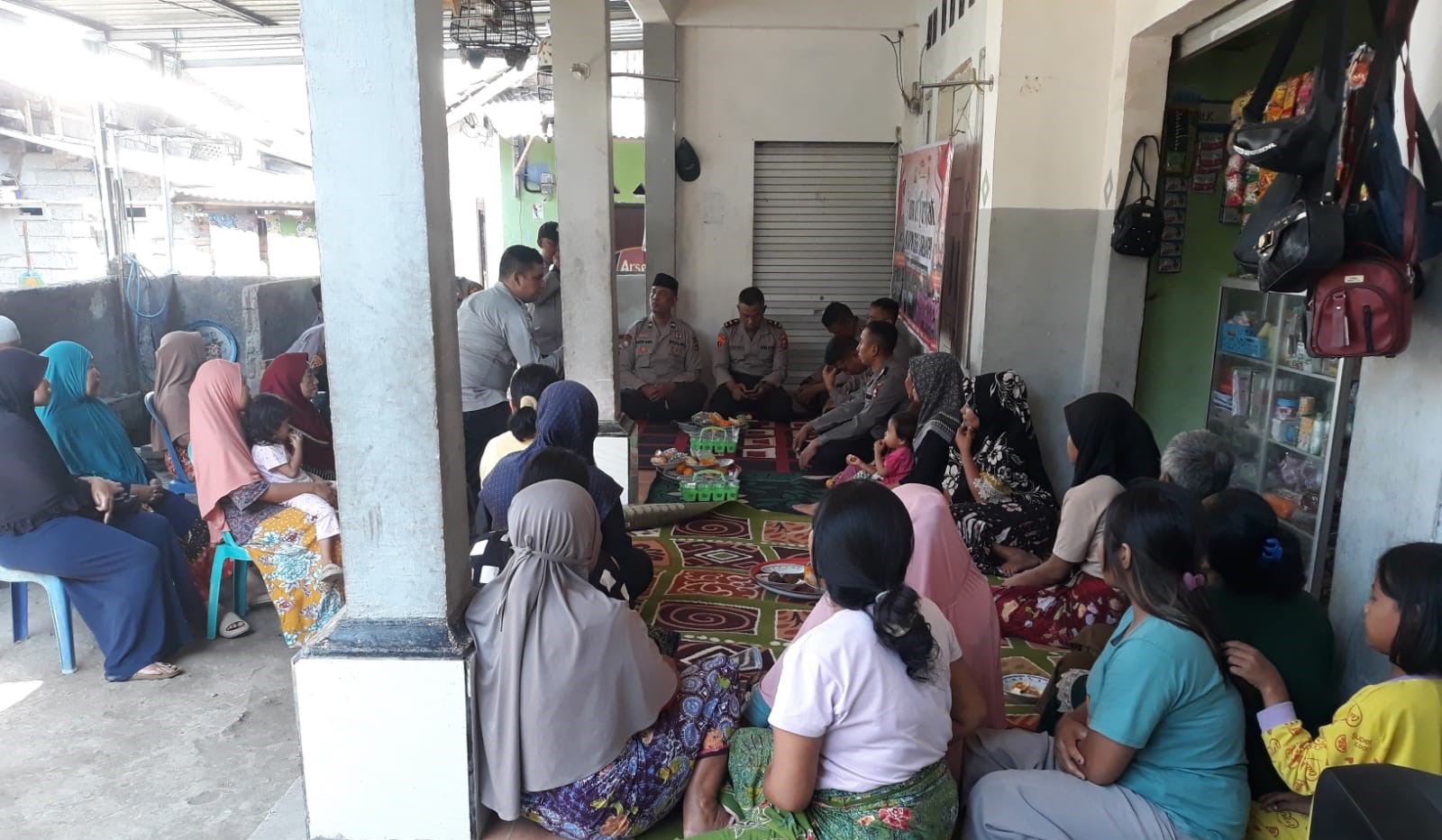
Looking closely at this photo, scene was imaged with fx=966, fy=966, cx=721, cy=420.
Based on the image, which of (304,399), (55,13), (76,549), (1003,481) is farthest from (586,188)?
(55,13)

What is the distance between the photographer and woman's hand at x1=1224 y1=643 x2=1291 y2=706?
89.3 inches

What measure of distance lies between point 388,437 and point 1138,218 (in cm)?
385

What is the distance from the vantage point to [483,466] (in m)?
4.45

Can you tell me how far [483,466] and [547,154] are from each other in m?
12.4

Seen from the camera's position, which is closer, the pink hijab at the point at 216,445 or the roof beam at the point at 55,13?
the pink hijab at the point at 216,445

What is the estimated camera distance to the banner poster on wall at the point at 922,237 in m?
6.20

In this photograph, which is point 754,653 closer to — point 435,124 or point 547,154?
point 435,124

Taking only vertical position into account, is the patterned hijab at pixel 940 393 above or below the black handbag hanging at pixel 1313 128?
below

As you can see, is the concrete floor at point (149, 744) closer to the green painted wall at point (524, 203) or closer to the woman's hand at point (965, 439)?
the woman's hand at point (965, 439)

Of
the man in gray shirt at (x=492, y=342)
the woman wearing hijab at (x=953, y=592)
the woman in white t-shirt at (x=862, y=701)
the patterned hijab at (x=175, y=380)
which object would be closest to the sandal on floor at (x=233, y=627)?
the patterned hijab at (x=175, y=380)

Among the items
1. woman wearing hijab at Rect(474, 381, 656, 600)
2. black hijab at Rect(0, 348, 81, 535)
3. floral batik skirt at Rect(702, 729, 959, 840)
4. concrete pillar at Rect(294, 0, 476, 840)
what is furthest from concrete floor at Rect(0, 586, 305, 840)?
floral batik skirt at Rect(702, 729, 959, 840)

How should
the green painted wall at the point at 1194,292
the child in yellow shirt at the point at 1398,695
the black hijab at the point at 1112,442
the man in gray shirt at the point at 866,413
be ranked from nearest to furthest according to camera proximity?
the child in yellow shirt at the point at 1398,695 < the black hijab at the point at 1112,442 < the green painted wall at the point at 1194,292 < the man in gray shirt at the point at 866,413

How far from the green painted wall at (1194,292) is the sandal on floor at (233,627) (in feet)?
16.3

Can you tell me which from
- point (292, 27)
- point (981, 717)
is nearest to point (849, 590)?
point (981, 717)
